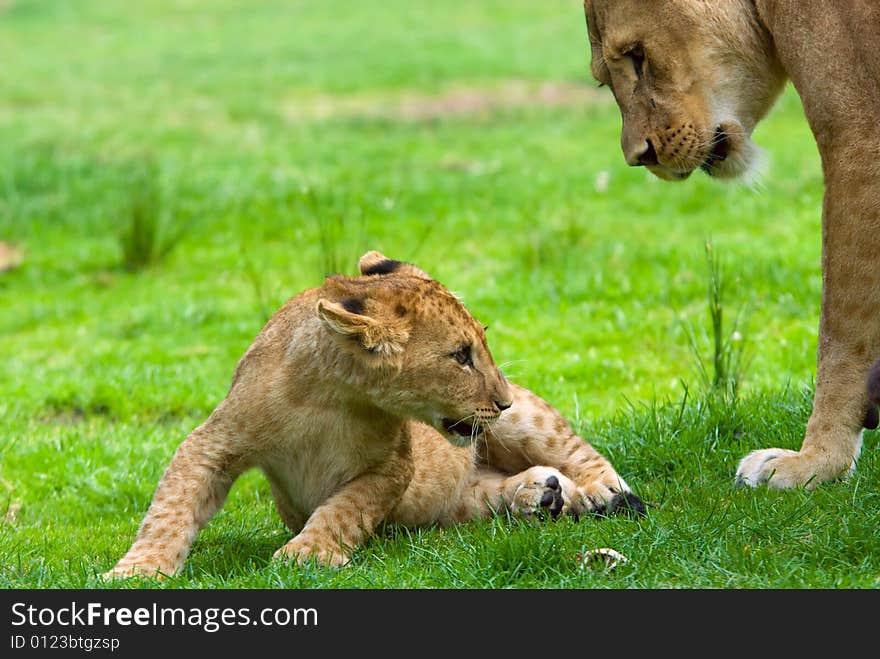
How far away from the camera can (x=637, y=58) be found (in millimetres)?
5762

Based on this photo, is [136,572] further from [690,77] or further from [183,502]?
[690,77]

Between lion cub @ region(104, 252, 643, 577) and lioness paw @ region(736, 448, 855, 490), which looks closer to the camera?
lion cub @ region(104, 252, 643, 577)

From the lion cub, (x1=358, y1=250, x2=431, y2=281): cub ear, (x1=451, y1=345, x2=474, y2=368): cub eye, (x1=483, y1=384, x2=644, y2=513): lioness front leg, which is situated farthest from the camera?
(x1=483, y1=384, x2=644, y2=513): lioness front leg

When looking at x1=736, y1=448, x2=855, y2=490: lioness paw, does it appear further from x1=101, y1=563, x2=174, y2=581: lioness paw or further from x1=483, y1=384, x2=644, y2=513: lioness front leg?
x1=101, y1=563, x2=174, y2=581: lioness paw

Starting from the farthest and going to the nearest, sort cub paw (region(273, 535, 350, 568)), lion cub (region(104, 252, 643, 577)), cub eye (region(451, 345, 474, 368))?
cub eye (region(451, 345, 474, 368)) < lion cub (region(104, 252, 643, 577)) < cub paw (region(273, 535, 350, 568))

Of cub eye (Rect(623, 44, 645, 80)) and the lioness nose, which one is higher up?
cub eye (Rect(623, 44, 645, 80))

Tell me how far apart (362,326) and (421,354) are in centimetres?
32

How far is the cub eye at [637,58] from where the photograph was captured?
18.8ft

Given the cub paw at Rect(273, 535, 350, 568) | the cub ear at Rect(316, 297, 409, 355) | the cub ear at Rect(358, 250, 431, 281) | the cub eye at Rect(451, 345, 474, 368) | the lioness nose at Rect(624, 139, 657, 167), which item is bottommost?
the cub paw at Rect(273, 535, 350, 568)

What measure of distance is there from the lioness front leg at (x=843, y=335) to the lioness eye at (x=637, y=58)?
1.02 meters

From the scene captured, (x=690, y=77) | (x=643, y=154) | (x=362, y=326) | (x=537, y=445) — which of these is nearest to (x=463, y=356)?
(x=362, y=326)

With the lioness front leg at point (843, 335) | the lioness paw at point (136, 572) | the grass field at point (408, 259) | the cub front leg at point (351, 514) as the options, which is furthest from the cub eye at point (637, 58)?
the lioness paw at point (136, 572)

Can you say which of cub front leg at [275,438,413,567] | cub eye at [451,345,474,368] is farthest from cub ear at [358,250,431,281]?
cub front leg at [275,438,413,567]

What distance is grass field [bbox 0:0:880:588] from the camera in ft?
15.9
